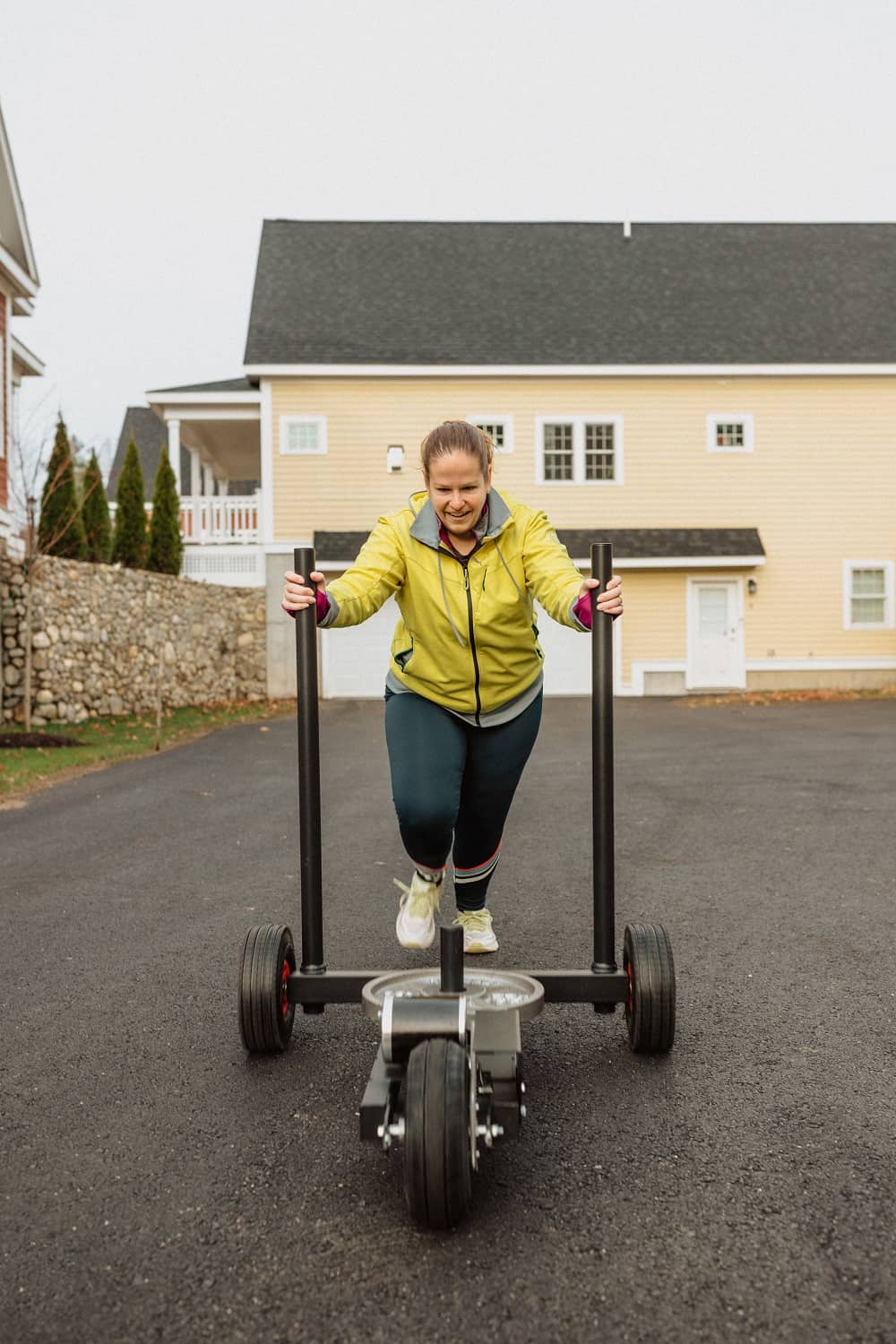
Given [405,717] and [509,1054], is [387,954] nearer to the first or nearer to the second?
[405,717]

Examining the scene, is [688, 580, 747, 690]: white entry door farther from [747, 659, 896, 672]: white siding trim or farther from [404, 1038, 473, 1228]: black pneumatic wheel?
[404, 1038, 473, 1228]: black pneumatic wheel

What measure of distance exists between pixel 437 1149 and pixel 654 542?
22.8 metres

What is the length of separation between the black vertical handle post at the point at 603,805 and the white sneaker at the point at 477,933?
756 mm

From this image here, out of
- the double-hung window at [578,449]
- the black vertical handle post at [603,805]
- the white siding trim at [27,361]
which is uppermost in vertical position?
the white siding trim at [27,361]

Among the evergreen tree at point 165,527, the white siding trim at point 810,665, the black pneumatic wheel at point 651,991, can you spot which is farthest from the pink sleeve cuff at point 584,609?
the white siding trim at point 810,665

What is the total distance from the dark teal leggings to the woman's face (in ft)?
1.92

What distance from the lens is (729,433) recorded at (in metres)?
25.1

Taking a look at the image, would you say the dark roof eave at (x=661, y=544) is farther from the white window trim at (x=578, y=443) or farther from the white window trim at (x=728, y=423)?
the white window trim at (x=728, y=423)

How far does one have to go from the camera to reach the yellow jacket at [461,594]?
139 inches

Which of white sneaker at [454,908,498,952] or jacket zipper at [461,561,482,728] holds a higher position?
jacket zipper at [461,561,482,728]

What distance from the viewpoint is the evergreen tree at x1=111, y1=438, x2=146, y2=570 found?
21.7m

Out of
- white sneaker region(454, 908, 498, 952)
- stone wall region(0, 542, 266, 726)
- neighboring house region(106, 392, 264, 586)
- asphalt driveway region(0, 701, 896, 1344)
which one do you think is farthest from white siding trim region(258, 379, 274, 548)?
white sneaker region(454, 908, 498, 952)

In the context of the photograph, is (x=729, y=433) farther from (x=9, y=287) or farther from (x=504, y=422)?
(x=9, y=287)

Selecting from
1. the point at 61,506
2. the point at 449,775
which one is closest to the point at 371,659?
the point at 61,506
